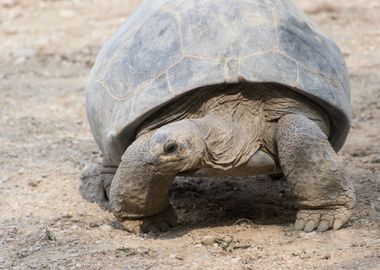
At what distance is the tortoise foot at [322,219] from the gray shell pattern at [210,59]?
57 cm

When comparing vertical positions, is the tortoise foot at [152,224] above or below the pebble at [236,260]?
below

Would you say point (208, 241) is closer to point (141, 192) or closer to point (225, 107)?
point (141, 192)

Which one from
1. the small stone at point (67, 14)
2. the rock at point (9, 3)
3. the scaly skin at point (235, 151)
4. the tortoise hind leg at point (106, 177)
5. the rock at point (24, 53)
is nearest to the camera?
the scaly skin at point (235, 151)

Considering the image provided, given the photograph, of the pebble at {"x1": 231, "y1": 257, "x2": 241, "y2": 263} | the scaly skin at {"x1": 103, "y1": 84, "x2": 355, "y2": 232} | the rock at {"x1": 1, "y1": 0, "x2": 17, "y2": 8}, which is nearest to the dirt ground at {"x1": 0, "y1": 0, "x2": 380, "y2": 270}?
the pebble at {"x1": 231, "y1": 257, "x2": 241, "y2": 263}

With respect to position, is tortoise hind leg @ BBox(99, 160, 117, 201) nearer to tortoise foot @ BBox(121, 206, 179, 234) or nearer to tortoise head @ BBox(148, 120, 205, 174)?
tortoise foot @ BBox(121, 206, 179, 234)

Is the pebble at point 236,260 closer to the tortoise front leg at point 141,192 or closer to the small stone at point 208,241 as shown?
the small stone at point 208,241

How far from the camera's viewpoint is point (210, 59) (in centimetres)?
446

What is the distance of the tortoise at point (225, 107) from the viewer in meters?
4.36

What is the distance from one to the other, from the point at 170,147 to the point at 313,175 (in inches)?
28.4

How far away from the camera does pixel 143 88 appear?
456cm

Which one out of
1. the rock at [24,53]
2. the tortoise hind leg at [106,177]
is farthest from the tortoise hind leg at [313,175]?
the rock at [24,53]

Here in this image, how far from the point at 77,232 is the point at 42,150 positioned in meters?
1.82

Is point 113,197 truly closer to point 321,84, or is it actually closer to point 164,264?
point 164,264

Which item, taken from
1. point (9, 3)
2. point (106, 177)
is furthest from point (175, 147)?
point (9, 3)
